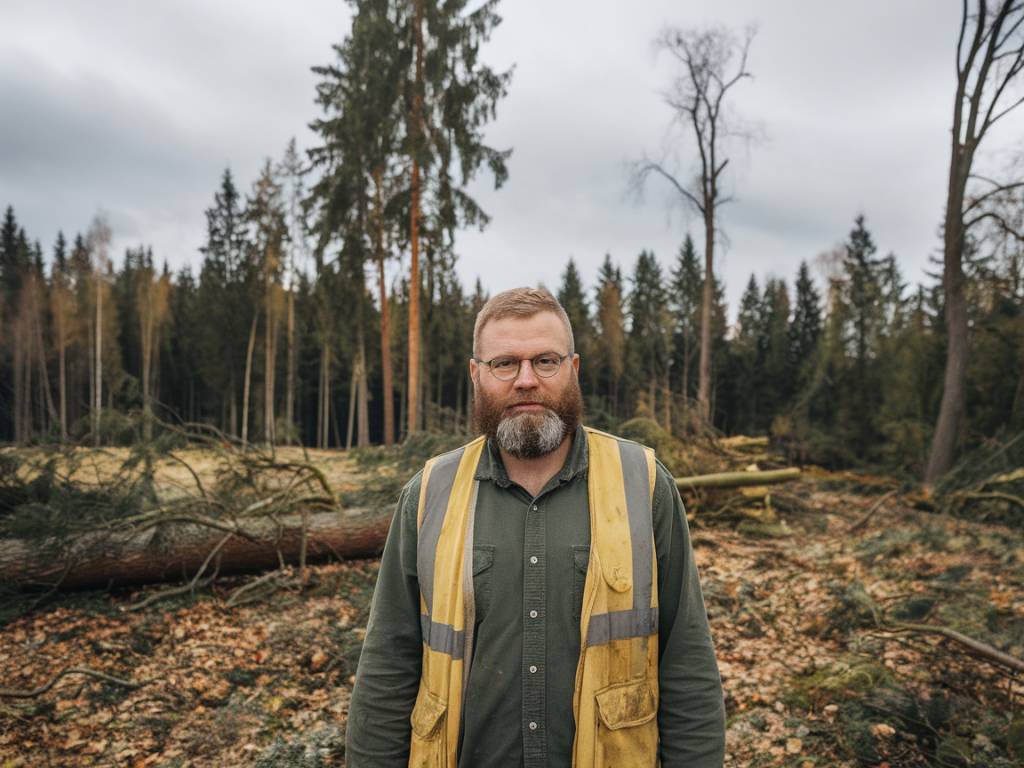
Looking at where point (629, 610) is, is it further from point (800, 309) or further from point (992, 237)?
point (800, 309)

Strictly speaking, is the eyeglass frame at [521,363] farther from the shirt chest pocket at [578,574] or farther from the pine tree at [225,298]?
the pine tree at [225,298]

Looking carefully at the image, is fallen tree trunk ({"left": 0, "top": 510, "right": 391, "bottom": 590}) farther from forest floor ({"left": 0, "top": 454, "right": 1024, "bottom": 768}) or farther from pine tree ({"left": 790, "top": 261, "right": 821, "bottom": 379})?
pine tree ({"left": 790, "top": 261, "right": 821, "bottom": 379})

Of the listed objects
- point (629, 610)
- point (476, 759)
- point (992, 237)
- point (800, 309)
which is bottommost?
point (476, 759)

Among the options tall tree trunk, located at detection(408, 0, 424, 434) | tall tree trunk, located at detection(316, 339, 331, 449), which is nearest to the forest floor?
tall tree trunk, located at detection(408, 0, 424, 434)

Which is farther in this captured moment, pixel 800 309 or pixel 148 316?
pixel 800 309

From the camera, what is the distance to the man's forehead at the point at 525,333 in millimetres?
1875

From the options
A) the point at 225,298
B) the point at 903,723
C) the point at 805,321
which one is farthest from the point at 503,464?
the point at 805,321

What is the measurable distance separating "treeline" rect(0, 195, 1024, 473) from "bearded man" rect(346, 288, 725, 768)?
8.27 metres

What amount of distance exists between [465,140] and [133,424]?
9.78 metres

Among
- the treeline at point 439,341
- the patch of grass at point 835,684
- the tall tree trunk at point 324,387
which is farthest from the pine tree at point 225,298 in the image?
the patch of grass at point 835,684

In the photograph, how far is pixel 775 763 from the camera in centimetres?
317

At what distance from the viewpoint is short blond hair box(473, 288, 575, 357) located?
190cm

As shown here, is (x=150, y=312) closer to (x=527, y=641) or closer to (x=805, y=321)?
(x=527, y=641)

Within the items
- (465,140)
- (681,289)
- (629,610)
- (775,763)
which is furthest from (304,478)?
(681,289)
